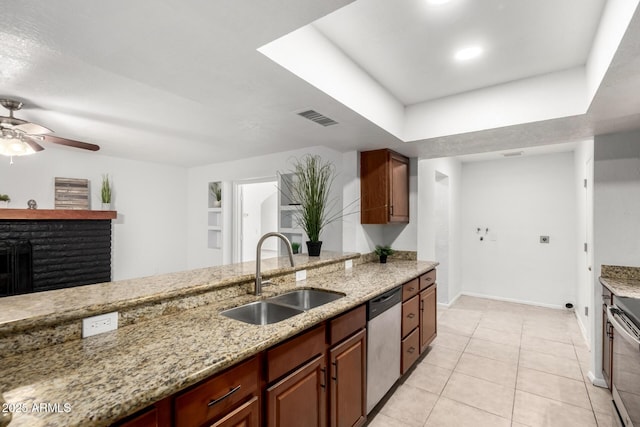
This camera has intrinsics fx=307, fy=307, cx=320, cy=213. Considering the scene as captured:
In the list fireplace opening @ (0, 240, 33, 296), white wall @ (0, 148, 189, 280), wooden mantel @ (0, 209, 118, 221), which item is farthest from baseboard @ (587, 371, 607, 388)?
fireplace opening @ (0, 240, 33, 296)

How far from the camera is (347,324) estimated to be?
1825mm

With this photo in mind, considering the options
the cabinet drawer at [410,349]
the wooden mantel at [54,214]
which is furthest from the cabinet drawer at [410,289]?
the wooden mantel at [54,214]

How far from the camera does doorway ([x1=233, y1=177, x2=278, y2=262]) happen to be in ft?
16.1

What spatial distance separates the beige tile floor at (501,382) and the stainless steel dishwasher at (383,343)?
0.20 m

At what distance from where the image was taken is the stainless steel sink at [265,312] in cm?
182

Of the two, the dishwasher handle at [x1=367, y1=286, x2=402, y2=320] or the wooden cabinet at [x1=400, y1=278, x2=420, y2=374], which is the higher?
the dishwasher handle at [x1=367, y1=286, x2=402, y2=320]

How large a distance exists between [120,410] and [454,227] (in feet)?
16.1

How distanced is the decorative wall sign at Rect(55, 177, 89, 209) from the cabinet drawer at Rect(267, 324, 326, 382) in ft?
14.1

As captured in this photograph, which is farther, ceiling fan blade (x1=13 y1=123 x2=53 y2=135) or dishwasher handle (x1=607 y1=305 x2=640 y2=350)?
ceiling fan blade (x1=13 y1=123 x2=53 y2=135)

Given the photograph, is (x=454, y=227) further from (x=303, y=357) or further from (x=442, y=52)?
(x=303, y=357)

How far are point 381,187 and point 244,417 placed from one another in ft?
8.20

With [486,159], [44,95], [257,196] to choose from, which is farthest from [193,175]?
[486,159]

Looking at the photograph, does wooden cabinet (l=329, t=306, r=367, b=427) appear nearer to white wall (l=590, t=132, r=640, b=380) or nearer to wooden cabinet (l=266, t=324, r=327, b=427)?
wooden cabinet (l=266, t=324, r=327, b=427)

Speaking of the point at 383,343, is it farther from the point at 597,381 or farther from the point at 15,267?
the point at 15,267
